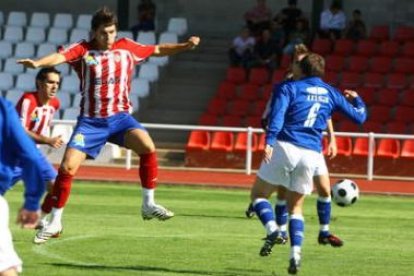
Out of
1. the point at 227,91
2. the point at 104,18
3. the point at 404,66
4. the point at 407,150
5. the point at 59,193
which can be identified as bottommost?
the point at 407,150

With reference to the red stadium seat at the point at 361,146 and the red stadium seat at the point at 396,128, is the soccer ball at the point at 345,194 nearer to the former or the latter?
the red stadium seat at the point at 361,146

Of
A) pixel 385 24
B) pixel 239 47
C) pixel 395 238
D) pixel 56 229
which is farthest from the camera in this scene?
pixel 385 24

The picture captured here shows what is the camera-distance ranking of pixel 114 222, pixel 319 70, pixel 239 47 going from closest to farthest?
pixel 319 70
pixel 114 222
pixel 239 47

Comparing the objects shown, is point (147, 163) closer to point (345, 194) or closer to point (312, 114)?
point (312, 114)

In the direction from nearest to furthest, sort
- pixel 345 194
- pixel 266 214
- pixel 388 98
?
pixel 266 214
pixel 345 194
pixel 388 98

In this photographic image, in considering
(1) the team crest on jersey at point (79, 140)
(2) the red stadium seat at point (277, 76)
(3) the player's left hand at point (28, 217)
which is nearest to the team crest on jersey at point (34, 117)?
(1) the team crest on jersey at point (79, 140)

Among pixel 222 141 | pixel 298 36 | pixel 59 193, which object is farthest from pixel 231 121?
pixel 59 193

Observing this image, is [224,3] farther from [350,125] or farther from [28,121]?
[28,121]

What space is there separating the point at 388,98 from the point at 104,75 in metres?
17.5

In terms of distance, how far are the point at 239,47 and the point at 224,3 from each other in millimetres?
3921

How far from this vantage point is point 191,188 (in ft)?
80.8

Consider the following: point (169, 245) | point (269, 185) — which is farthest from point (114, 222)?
point (269, 185)

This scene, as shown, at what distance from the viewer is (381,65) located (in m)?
31.4

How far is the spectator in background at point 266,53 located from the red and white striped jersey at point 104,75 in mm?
17445
